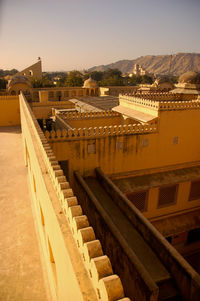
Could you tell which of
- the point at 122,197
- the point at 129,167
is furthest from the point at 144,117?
the point at 122,197

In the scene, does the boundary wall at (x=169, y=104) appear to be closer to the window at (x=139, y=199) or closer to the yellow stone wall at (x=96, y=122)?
the yellow stone wall at (x=96, y=122)

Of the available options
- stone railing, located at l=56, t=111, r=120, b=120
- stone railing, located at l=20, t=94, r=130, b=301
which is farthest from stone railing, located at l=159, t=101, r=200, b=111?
stone railing, located at l=20, t=94, r=130, b=301

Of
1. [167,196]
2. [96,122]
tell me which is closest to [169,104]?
[96,122]

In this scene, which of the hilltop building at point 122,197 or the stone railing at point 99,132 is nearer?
the hilltop building at point 122,197

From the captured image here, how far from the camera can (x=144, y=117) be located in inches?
461

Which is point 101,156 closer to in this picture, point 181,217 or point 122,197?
point 122,197

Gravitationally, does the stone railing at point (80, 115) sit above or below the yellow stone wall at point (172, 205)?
above

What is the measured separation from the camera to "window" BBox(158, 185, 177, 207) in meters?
12.2

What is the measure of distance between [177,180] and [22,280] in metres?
8.31

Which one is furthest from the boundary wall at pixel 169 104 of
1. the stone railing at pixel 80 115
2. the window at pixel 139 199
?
the window at pixel 139 199

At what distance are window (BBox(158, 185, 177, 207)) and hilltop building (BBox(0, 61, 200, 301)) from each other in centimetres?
6

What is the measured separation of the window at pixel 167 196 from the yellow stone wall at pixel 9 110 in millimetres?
14100

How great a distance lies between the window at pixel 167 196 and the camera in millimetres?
12227

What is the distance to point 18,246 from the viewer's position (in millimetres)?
6387
